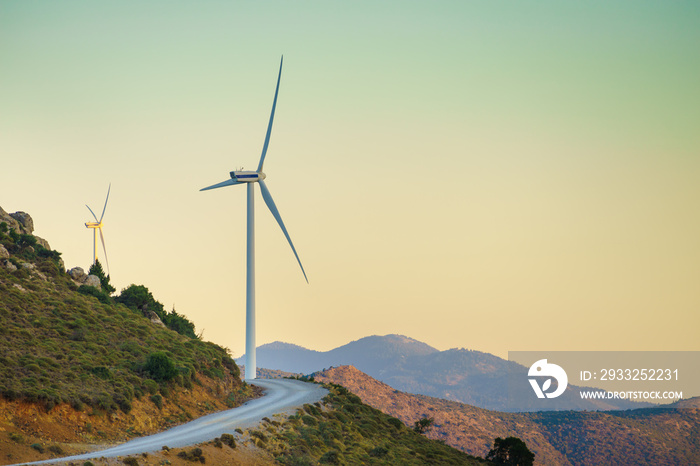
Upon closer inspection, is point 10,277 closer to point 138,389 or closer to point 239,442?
point 138,389

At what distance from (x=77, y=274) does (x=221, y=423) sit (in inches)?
1603

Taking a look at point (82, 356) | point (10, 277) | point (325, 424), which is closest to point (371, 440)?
point (325, 424)

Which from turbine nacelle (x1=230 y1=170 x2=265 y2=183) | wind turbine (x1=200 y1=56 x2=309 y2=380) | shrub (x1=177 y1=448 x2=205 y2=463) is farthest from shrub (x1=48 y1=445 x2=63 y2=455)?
turbine nacelle (x1=230 y1=170 x2=265 y2=183)

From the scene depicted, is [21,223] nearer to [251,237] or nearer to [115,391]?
[251,237]

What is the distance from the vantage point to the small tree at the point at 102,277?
303 feet

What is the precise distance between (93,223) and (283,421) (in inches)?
2769

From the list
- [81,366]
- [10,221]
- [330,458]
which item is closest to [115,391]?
[81,366]

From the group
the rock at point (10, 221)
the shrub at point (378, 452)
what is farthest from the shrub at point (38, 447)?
the rock at point (10, 221)

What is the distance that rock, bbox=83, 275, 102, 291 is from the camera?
86812mm

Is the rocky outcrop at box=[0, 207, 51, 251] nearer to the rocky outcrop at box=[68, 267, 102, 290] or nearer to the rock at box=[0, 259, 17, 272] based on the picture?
the rocky outcrop at box=[68, 267, 102, 290]

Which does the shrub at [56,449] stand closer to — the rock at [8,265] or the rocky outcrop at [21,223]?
the rock at [8,265]

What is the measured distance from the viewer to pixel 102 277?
3757 inches

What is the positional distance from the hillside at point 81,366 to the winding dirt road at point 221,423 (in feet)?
7.62

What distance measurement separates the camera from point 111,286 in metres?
93.5
